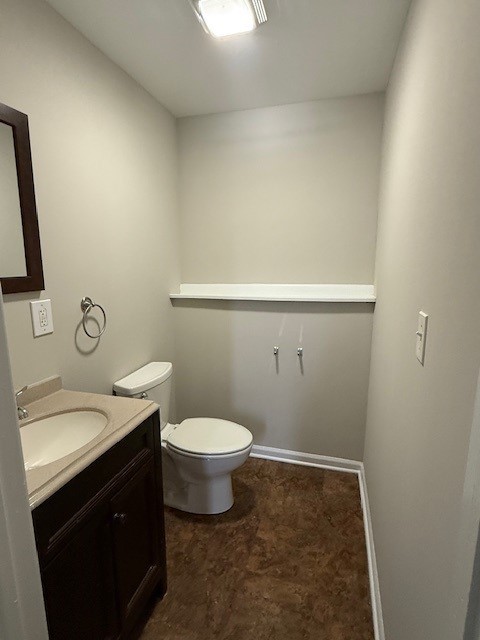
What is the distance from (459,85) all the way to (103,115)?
1.48 m

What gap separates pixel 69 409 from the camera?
1214 millimetres

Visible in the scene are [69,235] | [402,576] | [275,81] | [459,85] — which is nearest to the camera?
[459,85]

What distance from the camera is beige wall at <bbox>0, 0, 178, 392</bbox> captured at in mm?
1204

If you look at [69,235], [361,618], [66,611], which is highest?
[69,235]

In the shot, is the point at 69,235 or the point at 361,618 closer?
the point at 361,618

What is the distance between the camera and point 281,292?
2188 mm

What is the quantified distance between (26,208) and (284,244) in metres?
1.44

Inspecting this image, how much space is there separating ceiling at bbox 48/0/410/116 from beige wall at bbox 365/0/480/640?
25 centimetres

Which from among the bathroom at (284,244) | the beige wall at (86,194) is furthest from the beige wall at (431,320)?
the beige wall at (86,194)

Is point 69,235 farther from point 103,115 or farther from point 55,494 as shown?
point 55,494

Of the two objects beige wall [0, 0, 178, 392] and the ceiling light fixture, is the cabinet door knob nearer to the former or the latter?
beige wall [0, 0, 178, 392]

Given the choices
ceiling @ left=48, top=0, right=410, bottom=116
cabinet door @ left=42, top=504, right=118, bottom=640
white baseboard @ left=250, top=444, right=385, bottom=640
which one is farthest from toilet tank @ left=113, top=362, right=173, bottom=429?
ceiling @ left=48, top=0, right=410, bottom=116

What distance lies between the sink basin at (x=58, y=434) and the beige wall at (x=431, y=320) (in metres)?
1.01

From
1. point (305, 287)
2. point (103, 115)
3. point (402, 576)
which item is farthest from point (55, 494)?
point (305, 287)
